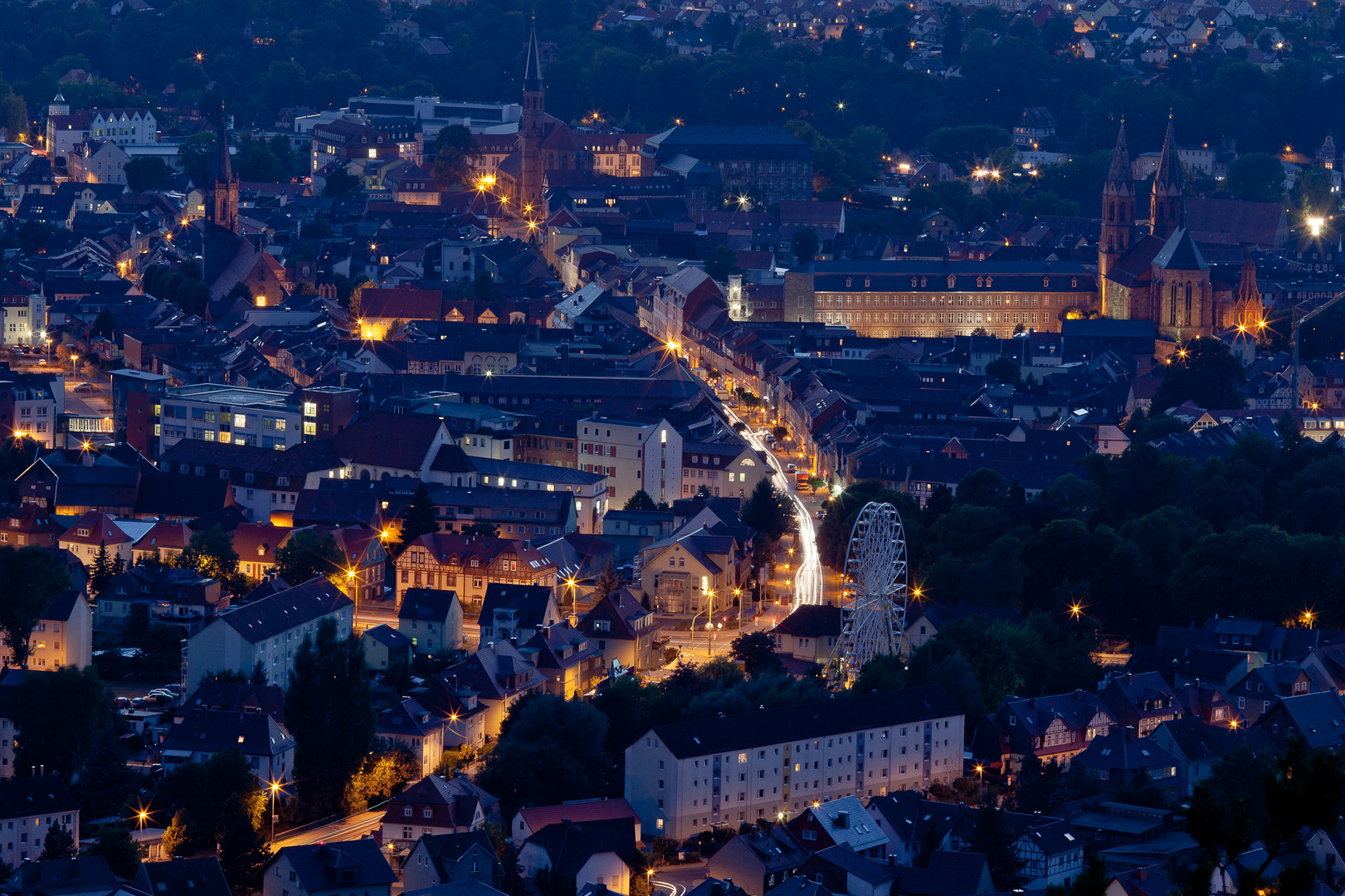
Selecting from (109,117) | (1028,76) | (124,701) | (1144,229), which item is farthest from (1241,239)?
(124,701)

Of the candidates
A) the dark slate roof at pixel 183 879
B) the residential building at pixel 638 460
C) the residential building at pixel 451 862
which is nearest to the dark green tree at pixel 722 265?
the residential building at pixel 638 460

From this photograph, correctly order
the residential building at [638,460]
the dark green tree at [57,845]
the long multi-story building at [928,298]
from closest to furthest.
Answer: the dark green tree at [57,845] → the residential building at [638,460] → the long multi-story building at [928,298]

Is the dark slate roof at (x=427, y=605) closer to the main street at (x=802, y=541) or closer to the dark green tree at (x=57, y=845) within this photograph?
the main street at (x=802, y=541)

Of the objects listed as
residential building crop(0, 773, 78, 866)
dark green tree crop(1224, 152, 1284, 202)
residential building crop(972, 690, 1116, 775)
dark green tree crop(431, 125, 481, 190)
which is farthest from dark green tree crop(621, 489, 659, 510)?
dark green tree crop(1224, 152, 1284, 202)

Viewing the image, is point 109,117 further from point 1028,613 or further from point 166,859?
point 166,859

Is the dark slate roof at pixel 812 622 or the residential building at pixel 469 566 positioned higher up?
the residential building at pixel 469 566
